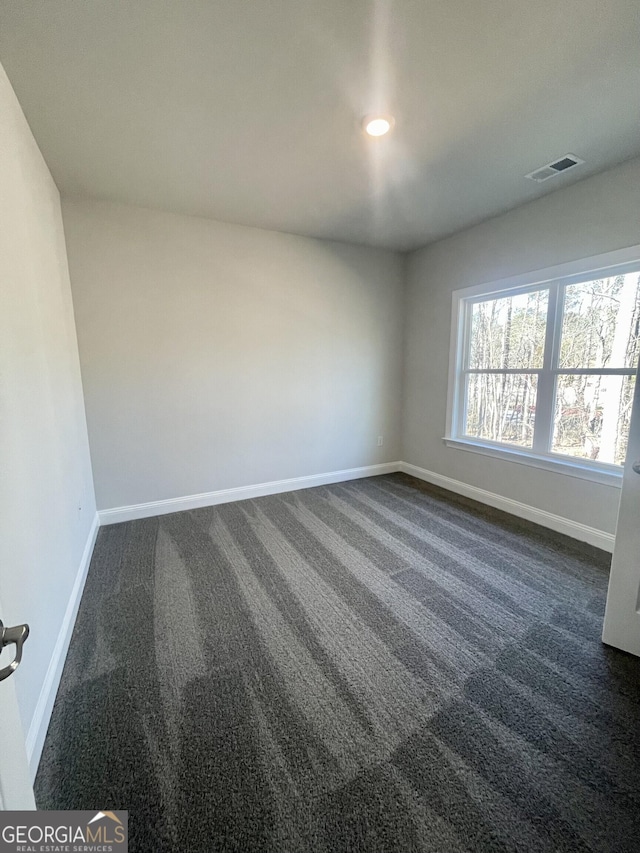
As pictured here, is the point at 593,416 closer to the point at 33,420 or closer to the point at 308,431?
the point at 308,431

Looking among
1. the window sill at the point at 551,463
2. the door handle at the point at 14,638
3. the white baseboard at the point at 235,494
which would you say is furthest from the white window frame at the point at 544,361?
the door handle at the point at 14,638

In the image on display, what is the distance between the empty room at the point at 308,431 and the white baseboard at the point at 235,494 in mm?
35

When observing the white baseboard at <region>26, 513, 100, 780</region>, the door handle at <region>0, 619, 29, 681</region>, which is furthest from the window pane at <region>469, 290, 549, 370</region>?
the white baseboard at <region>26, 513, 100, 780</region>

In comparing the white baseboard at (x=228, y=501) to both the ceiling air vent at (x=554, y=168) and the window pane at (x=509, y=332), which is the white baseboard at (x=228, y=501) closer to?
the window pane at (x=509, y=332)

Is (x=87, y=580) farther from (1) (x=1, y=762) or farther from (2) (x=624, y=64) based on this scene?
(2) (x=624, y=64)

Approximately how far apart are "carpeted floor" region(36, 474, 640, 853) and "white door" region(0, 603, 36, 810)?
1.68ft

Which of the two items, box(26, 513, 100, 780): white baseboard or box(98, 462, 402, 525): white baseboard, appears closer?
box(26, 513, 100, 780): white baseboard

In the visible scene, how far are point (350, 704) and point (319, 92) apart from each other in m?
2.77

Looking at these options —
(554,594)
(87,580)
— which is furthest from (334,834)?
(87,580)

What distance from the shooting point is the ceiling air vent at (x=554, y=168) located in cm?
222

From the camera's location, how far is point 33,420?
1.56 metres

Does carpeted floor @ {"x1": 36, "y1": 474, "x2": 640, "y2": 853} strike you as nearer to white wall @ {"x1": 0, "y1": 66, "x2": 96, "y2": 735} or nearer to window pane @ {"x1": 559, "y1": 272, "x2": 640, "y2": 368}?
white wall @ {"x1": 0, "y1": 66, "x2": 96, "y2": 735}

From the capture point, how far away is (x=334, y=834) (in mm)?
1021

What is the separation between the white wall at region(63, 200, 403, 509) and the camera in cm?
288
